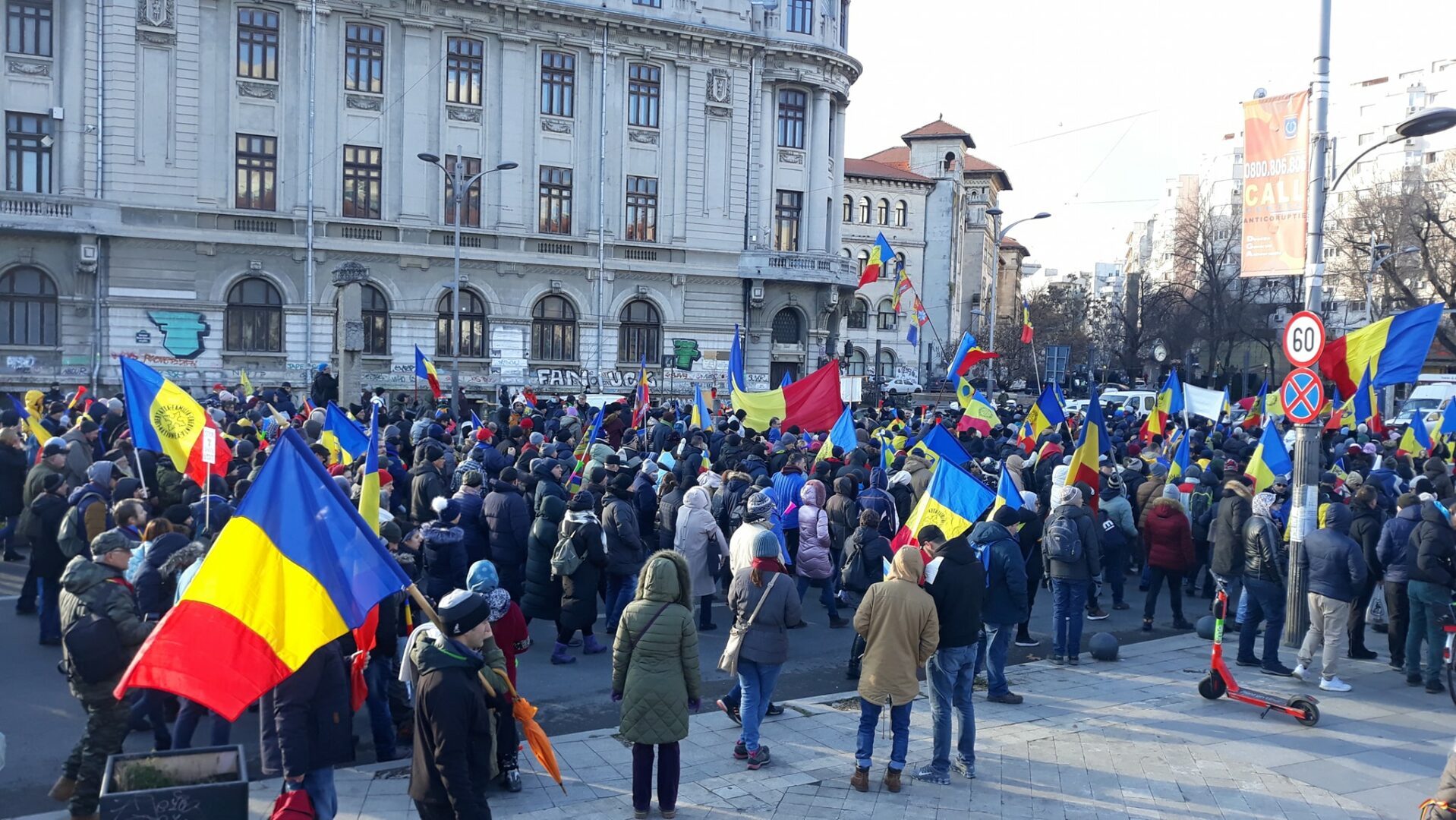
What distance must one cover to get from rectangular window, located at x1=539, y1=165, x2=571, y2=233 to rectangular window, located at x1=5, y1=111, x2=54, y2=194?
48.2 feet

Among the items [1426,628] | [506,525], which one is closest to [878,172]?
[1426,628]

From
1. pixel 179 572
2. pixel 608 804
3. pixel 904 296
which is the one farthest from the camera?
pixel 904 296

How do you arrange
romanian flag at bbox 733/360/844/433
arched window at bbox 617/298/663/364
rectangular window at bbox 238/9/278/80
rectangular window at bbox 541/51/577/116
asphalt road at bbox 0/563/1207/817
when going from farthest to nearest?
arched window at bbox 617/298/663/364 → rectangular window at bbox 541/51/577/116 → rectangular window at bbox 238/9/278/80 → romanian flag at bbox 733/360/844/433 → asphalt road at bbox 0/563/1207/817

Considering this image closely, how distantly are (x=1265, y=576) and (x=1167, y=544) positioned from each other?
1891mm

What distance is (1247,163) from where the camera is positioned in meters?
12.1

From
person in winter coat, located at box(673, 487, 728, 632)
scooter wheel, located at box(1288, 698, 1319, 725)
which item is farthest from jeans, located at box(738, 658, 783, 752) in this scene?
scooter wheel, located at box(1288, 698, 1319, 725)

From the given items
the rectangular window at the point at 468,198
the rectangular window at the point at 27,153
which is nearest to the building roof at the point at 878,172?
the rectangular window at the point at 468,198

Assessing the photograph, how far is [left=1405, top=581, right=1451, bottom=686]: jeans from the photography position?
9.87 m

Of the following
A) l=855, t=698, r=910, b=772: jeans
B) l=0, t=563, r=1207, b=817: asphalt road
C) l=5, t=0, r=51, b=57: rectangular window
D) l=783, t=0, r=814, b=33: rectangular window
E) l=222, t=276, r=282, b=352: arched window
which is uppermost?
l=783, t=0, r=814, b=33: rectangular window

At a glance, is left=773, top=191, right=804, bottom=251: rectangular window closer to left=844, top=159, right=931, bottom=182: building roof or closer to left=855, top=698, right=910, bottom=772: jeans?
left=844, top=159, right=931, bottom=182: building roof

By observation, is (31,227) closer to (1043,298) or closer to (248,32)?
(248,32)

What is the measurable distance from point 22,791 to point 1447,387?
36951mm

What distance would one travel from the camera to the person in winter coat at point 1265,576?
33.4 ft

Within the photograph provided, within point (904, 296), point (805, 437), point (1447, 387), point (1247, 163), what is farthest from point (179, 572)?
point (904, 296)
